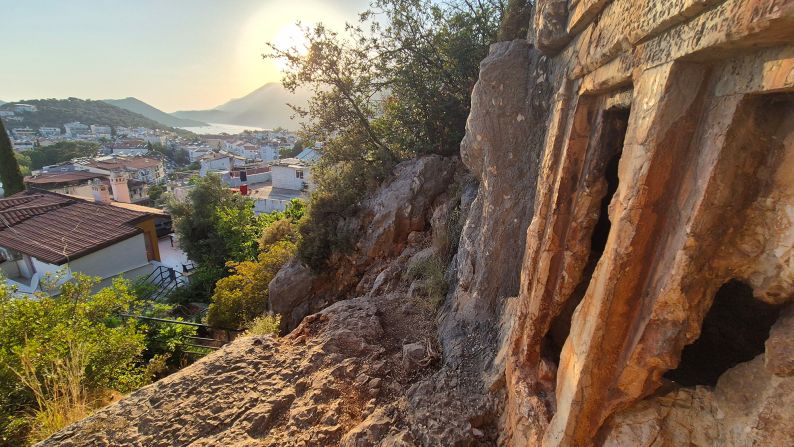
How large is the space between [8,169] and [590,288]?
31637 mm

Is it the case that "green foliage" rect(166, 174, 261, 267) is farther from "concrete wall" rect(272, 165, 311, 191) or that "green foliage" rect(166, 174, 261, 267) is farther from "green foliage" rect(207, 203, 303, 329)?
"concrete wall" rect(272, 165, 311, 191)

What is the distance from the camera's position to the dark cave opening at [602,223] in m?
2.94

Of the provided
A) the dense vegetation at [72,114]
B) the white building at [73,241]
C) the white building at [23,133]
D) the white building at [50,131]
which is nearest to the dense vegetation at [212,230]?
the white building at [73,241]

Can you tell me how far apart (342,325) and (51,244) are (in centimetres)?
1654

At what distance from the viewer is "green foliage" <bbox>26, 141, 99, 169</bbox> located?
50.4 meters

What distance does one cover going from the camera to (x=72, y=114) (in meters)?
98.2

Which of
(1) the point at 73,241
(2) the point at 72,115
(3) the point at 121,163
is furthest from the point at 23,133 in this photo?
(1) the point at 73,241

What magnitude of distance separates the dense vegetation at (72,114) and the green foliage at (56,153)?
1823 inches

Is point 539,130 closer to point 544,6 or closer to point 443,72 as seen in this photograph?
point 544,6

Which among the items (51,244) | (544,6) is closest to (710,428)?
(544,6)

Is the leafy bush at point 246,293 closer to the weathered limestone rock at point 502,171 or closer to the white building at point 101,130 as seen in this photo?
the weathered limestone rock at point 502,171

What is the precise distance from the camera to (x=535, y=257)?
3.62 metres

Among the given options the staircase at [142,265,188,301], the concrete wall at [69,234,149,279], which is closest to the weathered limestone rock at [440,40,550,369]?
the staircase at [142,265,188,301]

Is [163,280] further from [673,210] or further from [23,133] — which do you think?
[23,133]
